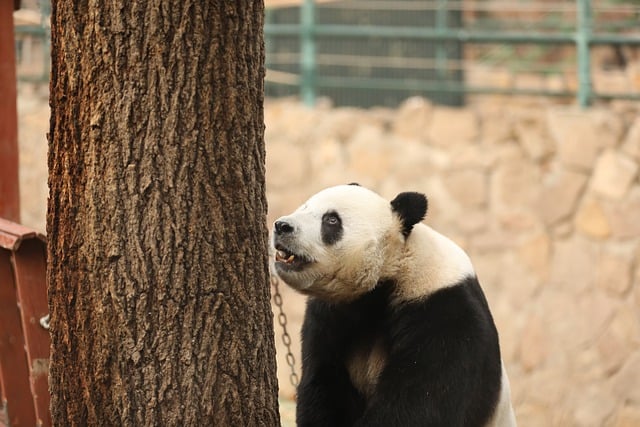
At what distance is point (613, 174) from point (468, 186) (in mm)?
1015

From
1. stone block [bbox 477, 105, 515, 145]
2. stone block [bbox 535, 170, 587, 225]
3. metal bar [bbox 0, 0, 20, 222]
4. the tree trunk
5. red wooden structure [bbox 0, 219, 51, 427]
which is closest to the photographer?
the tree trunk

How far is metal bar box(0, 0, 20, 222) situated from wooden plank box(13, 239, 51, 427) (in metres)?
1.14

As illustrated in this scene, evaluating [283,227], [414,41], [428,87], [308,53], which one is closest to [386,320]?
[283,227]

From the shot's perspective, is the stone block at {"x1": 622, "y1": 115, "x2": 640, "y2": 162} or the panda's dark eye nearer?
the panda's dark eye

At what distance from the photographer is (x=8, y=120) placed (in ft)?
16.2

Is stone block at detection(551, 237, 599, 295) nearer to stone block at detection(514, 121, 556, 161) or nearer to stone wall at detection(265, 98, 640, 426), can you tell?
stone wall at detection(265, 98, 640, 426)

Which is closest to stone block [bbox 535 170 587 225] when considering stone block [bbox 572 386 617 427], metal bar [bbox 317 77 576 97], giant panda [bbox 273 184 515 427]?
metal bar [bbox 317 77 576 97]

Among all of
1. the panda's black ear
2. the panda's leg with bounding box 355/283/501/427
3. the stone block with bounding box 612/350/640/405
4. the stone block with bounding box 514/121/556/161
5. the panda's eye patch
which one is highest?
the stone block with bounding box 514/121/556/161

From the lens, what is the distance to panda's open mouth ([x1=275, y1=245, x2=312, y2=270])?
11.8 feet

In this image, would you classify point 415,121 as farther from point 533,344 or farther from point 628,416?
point 628,416

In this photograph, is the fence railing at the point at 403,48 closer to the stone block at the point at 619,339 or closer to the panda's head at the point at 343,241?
the stone block at the point at 619,339

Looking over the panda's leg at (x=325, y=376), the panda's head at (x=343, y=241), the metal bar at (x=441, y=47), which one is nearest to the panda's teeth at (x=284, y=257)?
the panda's head at (x=343, y=241)

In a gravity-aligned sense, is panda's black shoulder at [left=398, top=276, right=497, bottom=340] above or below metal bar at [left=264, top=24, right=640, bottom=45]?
below

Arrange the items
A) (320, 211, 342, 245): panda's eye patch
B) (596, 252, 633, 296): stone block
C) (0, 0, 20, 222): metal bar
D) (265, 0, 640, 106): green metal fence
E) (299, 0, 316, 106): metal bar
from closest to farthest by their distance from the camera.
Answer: (320, 211, 342, 245): panda's eye patch
(0, 0, 20, 222): metal bar
(596, 252, 633, 296): stone block
(265, 0, 640, 106): green metal fence
(299, 0, 316, 106): metal bar
